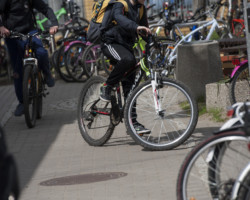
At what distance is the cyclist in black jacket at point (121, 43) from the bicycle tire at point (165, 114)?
153mm

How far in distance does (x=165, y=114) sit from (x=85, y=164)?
105cm

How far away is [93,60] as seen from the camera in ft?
46.7

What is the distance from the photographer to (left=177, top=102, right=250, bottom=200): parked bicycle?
434 cm

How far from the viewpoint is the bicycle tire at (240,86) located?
878 cm

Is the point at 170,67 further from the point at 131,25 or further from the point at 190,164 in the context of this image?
the point at 190,164

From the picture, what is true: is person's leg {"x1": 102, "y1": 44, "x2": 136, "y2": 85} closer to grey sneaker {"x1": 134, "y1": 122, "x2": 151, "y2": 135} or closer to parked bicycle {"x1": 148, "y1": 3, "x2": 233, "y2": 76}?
grey sneaker {"x1": 134, "y1": 122, "x2": 151, "y2": 135}

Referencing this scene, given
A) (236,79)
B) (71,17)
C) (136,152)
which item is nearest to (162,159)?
(136,152)

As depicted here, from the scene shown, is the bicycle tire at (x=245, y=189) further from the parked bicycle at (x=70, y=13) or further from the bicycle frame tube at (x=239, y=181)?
the parked bicycle at (x=70, y=13)

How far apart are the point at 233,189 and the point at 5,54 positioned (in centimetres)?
1273

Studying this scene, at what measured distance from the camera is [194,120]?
7445 mm

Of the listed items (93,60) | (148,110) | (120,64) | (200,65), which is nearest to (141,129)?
(148,110)

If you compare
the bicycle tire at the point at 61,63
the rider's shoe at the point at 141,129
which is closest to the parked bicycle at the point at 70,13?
the bicycle tire at the point at 61,63

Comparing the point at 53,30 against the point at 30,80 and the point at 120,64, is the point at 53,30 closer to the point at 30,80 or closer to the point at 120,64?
the point at 30,80

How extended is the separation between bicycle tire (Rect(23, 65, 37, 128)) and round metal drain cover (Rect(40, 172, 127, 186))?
105 inches
